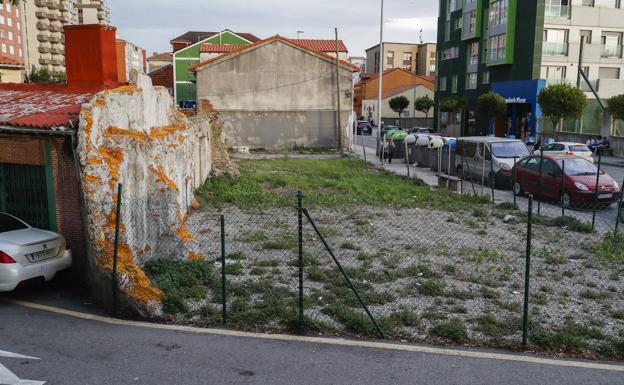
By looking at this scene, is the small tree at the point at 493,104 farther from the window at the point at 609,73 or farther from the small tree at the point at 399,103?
the small tree at the point at 399,103

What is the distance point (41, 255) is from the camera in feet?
27.3

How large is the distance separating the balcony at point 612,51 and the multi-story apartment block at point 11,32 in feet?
226

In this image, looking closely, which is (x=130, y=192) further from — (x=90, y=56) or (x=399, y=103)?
(x=399, y=103)

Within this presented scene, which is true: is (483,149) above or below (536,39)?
below

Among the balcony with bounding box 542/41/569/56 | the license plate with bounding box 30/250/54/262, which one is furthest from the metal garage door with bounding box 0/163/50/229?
the balcony with bounding box 542/41/569/56

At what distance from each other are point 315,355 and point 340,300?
1.70 m

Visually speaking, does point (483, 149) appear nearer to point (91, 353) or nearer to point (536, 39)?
point (91, 353)

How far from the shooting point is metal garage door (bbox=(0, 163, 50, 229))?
31.0 ft

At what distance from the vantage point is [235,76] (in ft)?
119

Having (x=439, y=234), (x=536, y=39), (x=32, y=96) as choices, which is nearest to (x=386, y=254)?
(x=439, y=234)

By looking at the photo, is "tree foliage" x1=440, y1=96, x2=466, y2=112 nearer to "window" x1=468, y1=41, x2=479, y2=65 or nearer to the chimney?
"window" x1=468, y1=41, x2=479, y2=65

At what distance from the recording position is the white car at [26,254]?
25.7 ft

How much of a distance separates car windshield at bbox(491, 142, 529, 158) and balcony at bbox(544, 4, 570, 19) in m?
25.7

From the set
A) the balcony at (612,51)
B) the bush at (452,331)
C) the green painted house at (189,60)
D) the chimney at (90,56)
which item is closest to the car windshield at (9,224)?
the chimney at (90,56)
